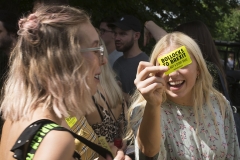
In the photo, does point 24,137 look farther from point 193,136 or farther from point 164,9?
point 164,9

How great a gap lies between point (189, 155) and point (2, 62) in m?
2.81

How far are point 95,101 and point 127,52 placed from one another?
182 centimetres

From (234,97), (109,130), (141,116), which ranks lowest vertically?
(234,97)

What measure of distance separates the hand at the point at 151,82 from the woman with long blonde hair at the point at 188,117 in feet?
0.75

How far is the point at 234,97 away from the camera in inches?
273

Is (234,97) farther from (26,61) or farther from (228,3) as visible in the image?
(26,61)

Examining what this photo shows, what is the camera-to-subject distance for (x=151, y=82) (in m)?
2.16

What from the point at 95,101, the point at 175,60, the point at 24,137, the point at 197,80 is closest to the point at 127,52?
the point at 95,101

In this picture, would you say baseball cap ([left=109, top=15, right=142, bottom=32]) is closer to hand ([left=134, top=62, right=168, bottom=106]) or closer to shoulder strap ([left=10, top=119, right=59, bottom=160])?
hand ([left=134, top=62, right=168, bottom=106])

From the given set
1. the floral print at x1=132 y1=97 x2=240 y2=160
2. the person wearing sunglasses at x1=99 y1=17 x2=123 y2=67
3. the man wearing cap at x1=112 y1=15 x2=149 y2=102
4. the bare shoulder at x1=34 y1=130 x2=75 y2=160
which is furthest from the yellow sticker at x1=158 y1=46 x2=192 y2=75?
the person wearing sunglasses at x1=99 y1=17 x2=123 y2=67

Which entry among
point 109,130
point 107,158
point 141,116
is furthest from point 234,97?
point 107,158

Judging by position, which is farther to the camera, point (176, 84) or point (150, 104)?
point (176, 84)

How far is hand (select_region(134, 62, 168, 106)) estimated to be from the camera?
2.16 meters

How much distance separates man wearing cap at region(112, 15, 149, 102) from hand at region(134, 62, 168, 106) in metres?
2.02
